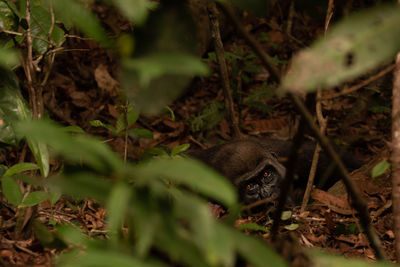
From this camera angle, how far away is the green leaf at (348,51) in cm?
89

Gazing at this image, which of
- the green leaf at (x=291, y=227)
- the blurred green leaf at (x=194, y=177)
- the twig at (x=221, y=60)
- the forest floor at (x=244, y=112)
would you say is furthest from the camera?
the twig at (x=221, y=60)

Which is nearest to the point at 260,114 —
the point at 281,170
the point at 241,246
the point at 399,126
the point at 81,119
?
the point at 281,170

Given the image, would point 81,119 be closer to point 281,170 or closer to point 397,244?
point 281,170

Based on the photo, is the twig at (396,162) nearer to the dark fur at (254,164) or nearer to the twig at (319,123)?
the twig at (319,123)

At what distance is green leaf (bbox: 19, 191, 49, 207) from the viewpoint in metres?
1.82

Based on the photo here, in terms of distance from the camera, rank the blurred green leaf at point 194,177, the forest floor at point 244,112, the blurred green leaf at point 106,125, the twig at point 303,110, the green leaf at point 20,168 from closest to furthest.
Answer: the blurred green leaf at point 194,177
the twig at point 303,110
the green leaf at point 20,168
the blurred green leaf at point 106,125
the forest floor at point 244,112

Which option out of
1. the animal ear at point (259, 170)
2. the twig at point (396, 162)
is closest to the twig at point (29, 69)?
the twig at point (396, 162)

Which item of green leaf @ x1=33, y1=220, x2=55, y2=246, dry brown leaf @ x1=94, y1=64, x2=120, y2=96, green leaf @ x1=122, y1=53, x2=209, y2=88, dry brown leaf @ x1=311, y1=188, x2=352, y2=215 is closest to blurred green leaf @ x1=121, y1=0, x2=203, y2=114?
green leaf @ x1=122, y1=53, x2=209, y2=88

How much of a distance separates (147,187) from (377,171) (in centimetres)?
91

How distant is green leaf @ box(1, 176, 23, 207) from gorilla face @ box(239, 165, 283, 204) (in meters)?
2.05

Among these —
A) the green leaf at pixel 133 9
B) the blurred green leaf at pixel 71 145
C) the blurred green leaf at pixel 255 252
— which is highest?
the green leaf at pixel 133 9

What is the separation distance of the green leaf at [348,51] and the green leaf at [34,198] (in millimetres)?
1293

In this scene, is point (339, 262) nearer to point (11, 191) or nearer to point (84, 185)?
point (84, 185)

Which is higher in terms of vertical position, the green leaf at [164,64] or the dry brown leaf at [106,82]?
the green leaf at [164,64]
